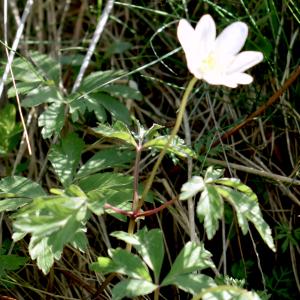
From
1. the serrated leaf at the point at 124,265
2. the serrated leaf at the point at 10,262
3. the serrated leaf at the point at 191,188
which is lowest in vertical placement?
the serrated leaf at the point at 10,262

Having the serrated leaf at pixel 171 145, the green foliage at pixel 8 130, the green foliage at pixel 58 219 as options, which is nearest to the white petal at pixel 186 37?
the serrated leaf at pixel 171 145

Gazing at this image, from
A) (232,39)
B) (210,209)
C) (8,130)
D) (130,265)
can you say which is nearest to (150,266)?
(130,265)

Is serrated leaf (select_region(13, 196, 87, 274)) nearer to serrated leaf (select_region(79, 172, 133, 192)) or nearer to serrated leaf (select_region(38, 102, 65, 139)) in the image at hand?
serrated leaf (select_region(79, 172, 133, 192))

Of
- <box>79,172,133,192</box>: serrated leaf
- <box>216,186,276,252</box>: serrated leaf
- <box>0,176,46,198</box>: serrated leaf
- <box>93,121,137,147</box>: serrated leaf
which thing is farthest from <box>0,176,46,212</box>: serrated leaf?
<box>216,186,276,252</box>: serrated leaf

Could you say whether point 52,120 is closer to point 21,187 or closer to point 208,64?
point 21,187

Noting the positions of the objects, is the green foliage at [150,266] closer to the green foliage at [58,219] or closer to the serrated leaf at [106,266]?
the serrated leaf at [106,266]

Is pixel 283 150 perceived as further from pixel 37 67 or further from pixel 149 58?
pixel 37 67
